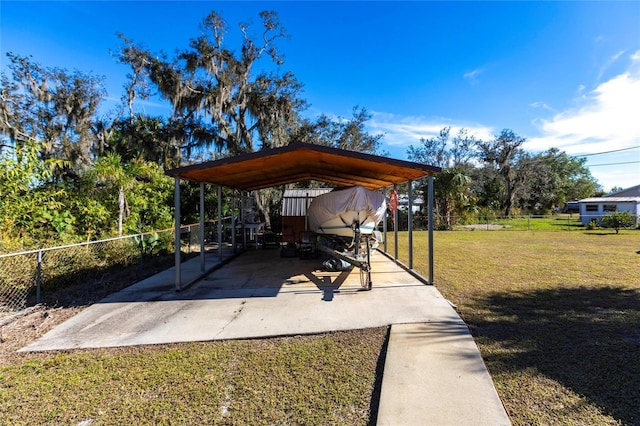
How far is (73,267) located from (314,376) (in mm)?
6076

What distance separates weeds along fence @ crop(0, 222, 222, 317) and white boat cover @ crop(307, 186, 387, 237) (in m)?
4.51

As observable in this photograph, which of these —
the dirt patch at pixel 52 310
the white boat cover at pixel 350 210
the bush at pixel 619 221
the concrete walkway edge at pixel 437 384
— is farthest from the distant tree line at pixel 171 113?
the concrete walkway edge at pixel 437 384

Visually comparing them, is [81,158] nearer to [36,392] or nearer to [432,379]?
[36,392]

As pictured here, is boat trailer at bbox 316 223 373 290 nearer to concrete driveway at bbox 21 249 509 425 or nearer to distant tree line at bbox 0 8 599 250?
concrete driveway at bbox 21 249 509 425

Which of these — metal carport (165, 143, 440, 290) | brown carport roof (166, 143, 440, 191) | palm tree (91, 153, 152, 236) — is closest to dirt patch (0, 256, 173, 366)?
metal carport (165, 143, 440, 290)

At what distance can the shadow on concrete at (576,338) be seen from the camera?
2.71 meters

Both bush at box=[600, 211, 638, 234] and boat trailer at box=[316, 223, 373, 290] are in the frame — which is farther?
bush at box=[600, 211, 638, 234]

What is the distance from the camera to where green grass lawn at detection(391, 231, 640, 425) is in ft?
8.25

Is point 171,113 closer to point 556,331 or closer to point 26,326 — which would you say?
point 26,326

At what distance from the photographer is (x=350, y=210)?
659cm

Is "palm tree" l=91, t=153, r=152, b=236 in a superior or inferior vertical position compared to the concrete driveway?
superior

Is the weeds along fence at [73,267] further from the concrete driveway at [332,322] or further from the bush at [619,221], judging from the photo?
the bush at [619,221]

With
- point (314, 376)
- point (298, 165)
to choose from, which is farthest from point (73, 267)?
point (314, 376)

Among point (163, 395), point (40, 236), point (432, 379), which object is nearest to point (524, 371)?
point (432, 379)
